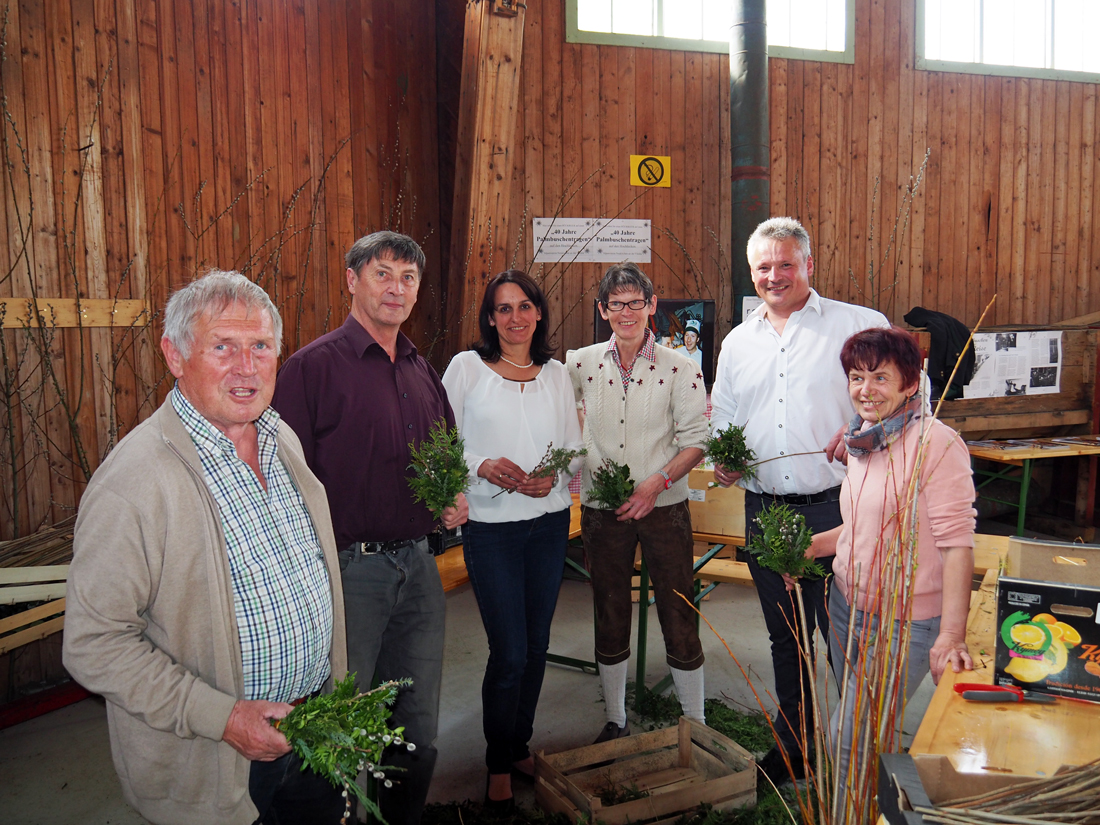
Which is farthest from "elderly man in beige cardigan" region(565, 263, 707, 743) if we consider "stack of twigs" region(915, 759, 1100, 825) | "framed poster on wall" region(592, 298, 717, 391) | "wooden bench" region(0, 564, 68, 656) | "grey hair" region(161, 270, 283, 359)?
"framed poster on wall" region(592, 298, 717, 391)

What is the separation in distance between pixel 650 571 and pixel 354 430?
143 cm

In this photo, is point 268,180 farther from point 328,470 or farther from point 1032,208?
point 1032,208

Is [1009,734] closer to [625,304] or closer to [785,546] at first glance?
[785,546]

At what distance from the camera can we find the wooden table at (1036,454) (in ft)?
19.5

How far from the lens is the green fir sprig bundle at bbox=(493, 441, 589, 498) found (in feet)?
8.68

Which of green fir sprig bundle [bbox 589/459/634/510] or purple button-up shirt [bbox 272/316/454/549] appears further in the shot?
green fir sprig bundle [bbox 589/459/634/510]

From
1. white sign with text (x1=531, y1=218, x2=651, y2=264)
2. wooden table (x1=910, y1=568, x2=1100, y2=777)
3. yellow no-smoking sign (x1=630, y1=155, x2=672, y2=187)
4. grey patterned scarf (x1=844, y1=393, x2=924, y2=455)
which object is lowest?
wooden table (x1=910, y1=568, x2=1100, y2=777)

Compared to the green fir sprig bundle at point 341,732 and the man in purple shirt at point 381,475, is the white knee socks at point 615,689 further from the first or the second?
the green fir sprig bundle at point 341,732

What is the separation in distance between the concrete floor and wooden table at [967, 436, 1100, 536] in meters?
2.57

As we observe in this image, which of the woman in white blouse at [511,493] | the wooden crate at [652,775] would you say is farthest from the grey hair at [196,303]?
the wooden crate at [652,775]

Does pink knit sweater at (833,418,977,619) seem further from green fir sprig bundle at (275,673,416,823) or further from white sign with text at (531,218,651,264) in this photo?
white sign with text at (531,218,651,264)

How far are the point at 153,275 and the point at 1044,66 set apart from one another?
764 centimetres

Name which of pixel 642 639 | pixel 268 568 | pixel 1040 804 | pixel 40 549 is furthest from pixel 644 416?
pixel 40 549

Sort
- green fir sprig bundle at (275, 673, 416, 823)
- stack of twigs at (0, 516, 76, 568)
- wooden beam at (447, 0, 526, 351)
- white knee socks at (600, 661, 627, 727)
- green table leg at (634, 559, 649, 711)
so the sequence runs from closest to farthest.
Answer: green fir sprig bundle at (275, 673, 416, 823) < white knee socks at (600, 661, 627, 727) < stack of twigs at (0, 516, 76, 568) < green table leg at (634, 559, 649, 711) < wooden beam at (447, 0, 526, 351)
